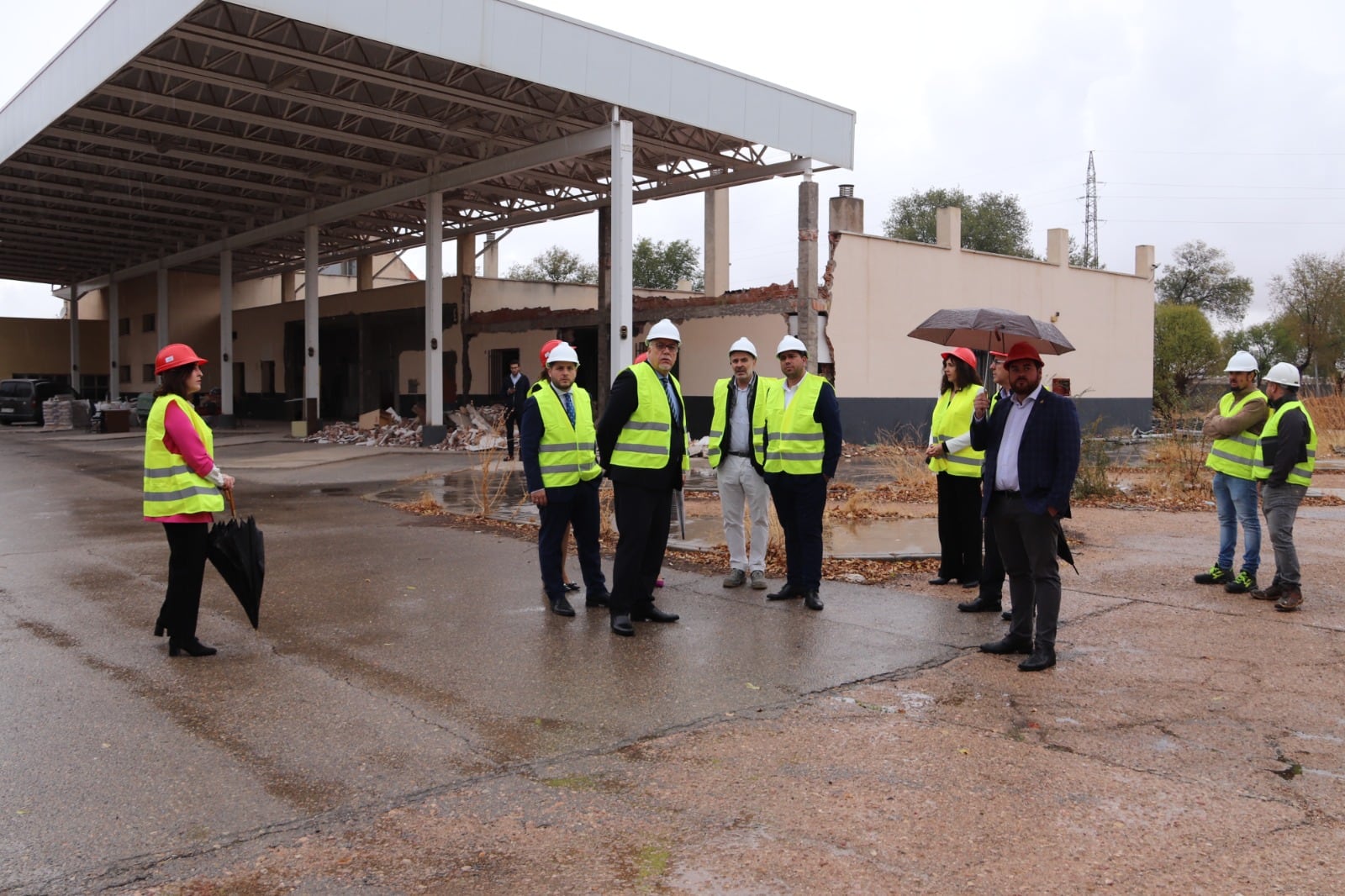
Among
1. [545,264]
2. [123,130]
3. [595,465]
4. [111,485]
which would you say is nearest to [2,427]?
[123,130]

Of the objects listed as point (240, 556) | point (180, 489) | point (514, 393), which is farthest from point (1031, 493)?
point (514, 393)

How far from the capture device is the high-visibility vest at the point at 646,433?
6.98 m

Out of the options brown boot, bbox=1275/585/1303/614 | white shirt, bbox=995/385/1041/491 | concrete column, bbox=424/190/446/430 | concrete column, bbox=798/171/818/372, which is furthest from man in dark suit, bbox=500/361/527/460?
brown boot, bbox=1275/585/1303/614

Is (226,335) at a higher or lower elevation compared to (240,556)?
→ higher

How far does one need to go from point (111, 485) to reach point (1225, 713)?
16298 mm

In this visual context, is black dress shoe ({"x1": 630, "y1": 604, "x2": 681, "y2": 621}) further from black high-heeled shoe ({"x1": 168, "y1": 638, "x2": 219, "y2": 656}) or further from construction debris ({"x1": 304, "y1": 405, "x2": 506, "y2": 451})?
construction debris ({"x1": 304, "y1": 405, "x2": 506, "y2": 451})

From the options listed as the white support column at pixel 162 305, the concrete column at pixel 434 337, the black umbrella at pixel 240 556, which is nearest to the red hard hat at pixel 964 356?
the black umbrella at pixel 240 556

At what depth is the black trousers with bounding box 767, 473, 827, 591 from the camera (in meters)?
7.51

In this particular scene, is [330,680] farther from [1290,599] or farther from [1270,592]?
[1270,592]

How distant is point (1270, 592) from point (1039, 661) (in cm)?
296

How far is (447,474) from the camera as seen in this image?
60.0 feet

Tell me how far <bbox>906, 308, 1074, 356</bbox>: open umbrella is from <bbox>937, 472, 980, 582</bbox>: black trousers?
4.64 feet

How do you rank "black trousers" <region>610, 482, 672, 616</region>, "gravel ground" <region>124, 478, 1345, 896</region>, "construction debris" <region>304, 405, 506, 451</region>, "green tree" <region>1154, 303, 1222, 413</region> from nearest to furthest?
"gravel ground" <region>124, 478, 1345, 896</region>
"black trousers" <region>610, 482, 672, 616</region>
"construction debris" <region>304, 405, 506, 451</region>
"green tree" <region>1154, 303, 1222, 413</region>

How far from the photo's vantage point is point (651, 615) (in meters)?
7.09
